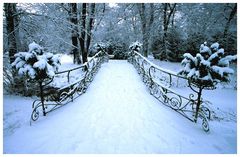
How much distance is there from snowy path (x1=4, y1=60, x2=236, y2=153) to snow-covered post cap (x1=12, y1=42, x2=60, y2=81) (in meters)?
1.21

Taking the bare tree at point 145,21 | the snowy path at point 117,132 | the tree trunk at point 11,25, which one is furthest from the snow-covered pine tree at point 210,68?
the bare tree at point 145,21

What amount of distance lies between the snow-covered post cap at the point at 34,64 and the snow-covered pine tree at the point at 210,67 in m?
3.32

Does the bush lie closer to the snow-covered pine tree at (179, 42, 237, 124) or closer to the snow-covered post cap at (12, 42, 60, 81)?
the snow-covered post cap at (12, 42, 60, 81)

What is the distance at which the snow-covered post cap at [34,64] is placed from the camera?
4.11 meters

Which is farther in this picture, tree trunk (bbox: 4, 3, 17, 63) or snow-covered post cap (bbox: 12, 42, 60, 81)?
tree trunk (bbox: 4, 3, 17, 63)

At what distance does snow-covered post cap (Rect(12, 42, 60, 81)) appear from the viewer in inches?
162

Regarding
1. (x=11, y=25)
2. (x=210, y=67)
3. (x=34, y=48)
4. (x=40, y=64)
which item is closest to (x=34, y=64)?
(x=40, y=64)

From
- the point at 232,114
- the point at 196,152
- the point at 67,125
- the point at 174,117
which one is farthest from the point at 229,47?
the point at 67,125

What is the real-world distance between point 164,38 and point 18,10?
37.9 feet

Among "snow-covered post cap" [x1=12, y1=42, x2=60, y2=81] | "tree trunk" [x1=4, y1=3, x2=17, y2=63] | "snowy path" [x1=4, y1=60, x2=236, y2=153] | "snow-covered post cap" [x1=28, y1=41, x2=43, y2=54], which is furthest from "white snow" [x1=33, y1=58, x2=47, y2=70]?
"tree trunk" [x1=4, y1=3, x2=17, y2=63]

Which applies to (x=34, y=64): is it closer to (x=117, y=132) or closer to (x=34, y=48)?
(x=34, y=48)

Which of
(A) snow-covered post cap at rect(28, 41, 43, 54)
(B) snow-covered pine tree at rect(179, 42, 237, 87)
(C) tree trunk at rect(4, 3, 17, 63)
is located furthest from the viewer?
(C) tree trunk at rect(4, 3, 17, 63)

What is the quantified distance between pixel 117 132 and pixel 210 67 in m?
2.50

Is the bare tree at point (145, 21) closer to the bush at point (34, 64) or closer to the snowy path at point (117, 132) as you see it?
the snowy path at point (117, 132)
